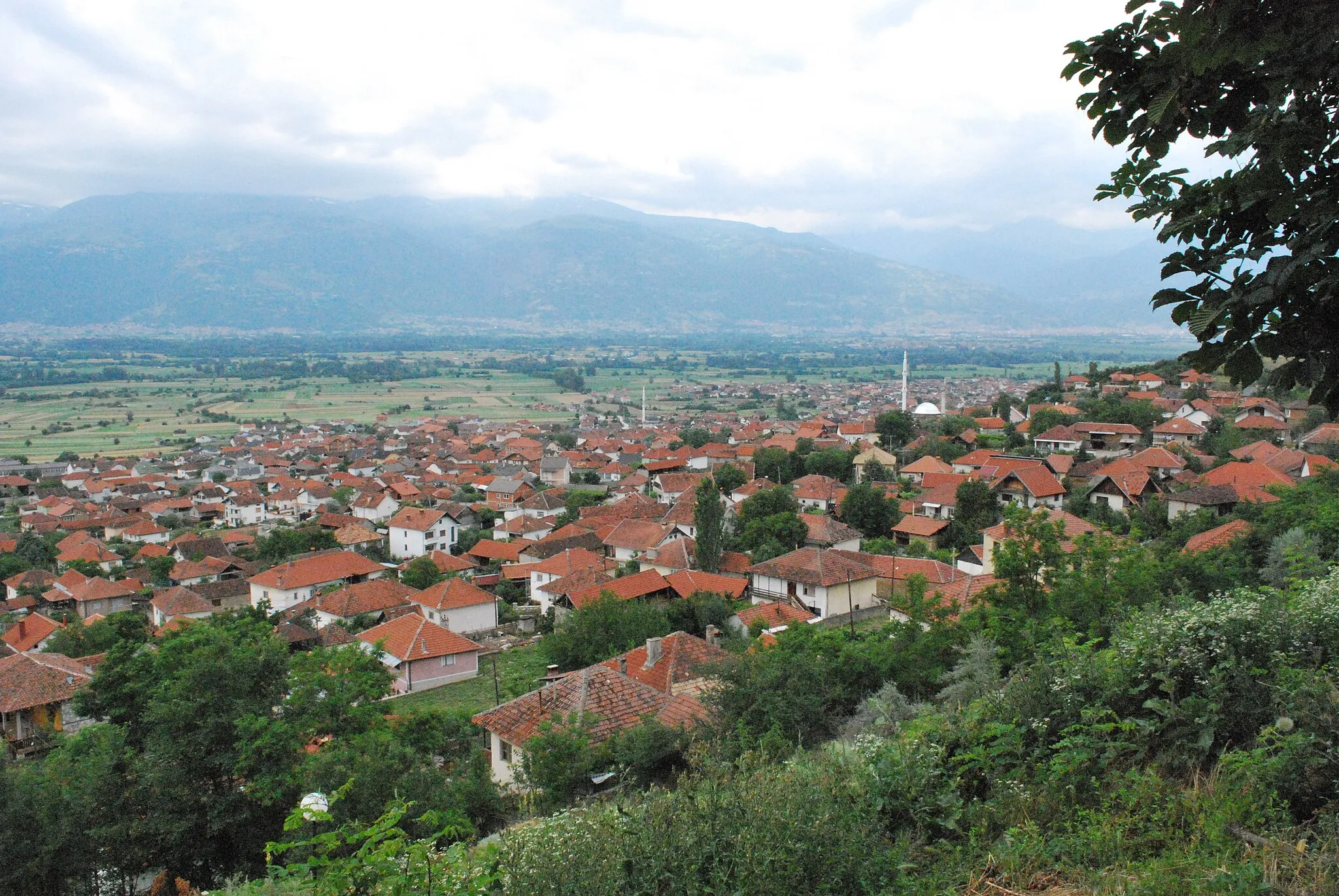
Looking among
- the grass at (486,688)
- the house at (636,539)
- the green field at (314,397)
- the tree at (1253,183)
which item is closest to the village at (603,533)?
the house at (636,539)

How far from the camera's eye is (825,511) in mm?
33438

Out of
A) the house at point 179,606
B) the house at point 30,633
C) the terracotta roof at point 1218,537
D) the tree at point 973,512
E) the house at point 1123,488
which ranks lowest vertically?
the house at point 179,606

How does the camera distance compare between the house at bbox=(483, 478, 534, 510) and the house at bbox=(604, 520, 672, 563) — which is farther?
the house at bbox=(483, 478, 534, 510)

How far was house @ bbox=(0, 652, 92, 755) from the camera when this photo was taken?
17.2 m

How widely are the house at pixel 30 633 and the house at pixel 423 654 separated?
31.7 feet

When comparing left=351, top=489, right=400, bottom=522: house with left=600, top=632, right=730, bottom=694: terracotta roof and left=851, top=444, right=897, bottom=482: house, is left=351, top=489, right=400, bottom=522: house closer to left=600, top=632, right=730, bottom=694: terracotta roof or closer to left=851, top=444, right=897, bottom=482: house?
left=851, top=444, right=897, bottom=482: house

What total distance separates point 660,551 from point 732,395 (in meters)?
82.9

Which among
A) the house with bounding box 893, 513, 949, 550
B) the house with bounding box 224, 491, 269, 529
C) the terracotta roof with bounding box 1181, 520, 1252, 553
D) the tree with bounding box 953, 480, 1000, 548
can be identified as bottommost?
the house with bounding box 224, 491, 269, 529

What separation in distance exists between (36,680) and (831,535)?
72.2 feet

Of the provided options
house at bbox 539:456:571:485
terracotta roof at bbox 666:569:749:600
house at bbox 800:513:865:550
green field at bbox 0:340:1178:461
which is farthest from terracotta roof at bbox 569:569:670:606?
green field at bbox 0:340:1178:461

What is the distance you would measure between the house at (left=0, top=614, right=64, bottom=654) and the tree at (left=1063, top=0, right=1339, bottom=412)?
27.8m

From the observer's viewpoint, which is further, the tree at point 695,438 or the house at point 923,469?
the tree at point 695,438

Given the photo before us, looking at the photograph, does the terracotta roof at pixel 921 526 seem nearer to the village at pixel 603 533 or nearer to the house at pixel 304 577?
the village at pixel 603 533

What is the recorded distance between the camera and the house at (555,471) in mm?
51781
